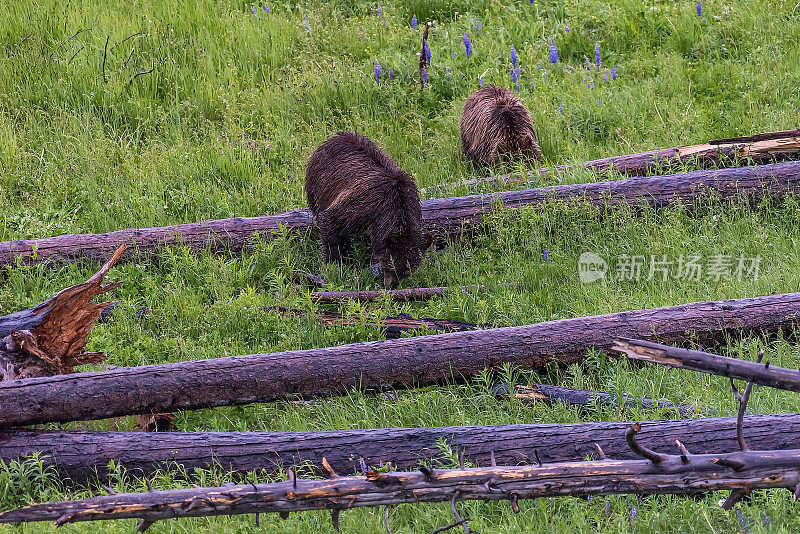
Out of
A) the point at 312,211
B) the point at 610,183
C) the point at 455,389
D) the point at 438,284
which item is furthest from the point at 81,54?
the point at 455,389

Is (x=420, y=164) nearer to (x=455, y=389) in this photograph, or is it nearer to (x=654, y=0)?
(x=455, y=389)

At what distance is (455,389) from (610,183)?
3329mm

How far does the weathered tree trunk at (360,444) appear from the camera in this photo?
3.93 m

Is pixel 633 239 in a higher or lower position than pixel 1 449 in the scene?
higher

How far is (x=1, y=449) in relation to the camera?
4301 millimetres

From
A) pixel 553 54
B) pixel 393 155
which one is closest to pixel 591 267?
pixel 393 155

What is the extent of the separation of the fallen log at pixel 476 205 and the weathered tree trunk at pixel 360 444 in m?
3.04

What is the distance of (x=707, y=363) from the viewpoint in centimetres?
279

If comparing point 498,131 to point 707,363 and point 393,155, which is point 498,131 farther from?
point 707,363

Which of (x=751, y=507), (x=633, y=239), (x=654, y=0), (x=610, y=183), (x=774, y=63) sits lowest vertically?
(x=751, y=507)

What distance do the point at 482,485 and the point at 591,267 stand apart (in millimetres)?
4030

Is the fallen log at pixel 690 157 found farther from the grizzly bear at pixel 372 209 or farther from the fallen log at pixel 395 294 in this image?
the fallen log at pixel 395 294

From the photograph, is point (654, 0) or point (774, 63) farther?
point (654, 0)

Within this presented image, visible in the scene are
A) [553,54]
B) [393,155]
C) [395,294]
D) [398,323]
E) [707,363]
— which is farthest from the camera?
[553,54]
